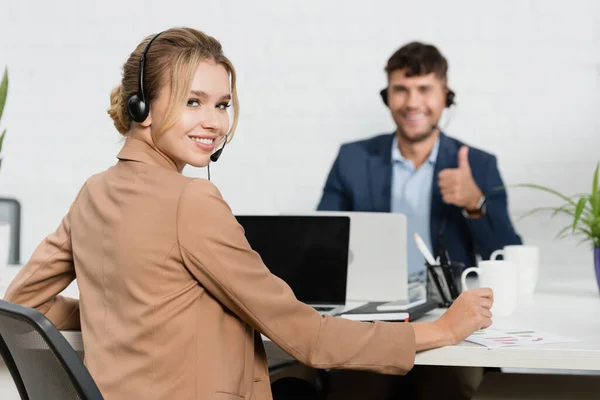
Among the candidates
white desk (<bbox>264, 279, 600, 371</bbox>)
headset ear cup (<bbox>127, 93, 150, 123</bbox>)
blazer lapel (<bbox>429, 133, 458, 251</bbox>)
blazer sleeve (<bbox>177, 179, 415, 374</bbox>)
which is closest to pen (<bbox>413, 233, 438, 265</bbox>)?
white desk (<bbox>264, 279, 600, 371</bbox>)

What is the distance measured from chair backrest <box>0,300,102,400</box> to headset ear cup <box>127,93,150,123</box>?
38 cm

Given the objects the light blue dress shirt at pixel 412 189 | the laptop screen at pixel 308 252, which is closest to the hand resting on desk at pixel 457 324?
the laptop screen at pixel 308 252

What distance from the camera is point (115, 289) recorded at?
124 centimetres

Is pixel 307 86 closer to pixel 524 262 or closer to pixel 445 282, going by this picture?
pixel 524 262

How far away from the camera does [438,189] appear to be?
3.23 metres

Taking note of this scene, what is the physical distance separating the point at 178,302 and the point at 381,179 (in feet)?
7.28

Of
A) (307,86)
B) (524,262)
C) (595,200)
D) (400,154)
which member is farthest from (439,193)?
(595,200)

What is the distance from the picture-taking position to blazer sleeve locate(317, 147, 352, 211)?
3383 mm

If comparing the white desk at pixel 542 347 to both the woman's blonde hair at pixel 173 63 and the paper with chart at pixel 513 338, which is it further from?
the woman's blonde hair at pixel 173 63

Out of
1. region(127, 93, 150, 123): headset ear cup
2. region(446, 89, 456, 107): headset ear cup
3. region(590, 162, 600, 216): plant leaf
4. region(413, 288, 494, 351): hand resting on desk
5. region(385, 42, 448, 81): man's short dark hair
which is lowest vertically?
Answer: region(413, 288, 494, 351): hand resting on desk

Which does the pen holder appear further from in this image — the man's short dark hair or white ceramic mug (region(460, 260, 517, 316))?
the man's short dark hair

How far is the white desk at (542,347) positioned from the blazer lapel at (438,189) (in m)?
1.05

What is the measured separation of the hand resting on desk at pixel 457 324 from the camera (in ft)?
4.51

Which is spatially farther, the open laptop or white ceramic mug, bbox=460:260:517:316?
the open laptop
